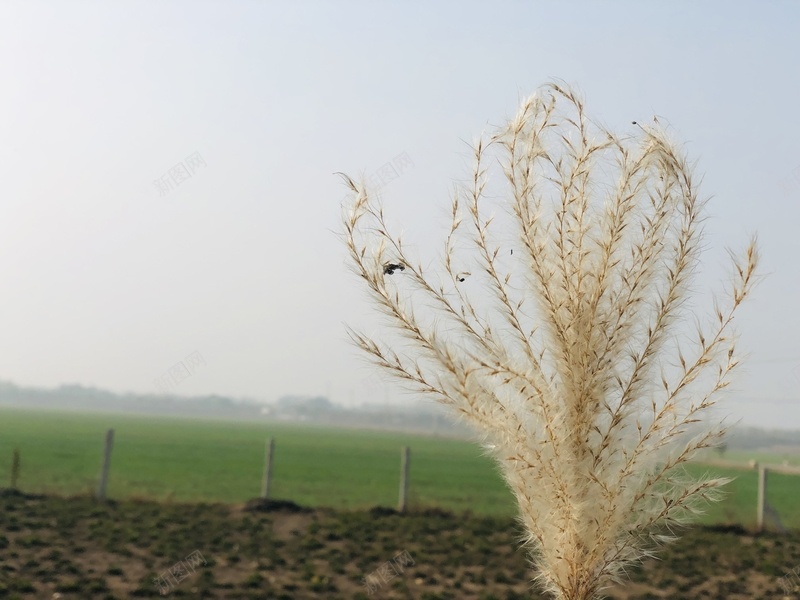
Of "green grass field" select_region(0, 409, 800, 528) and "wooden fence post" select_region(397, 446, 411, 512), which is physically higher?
"wooden fence post" select_region(397, 446, 411, 512)

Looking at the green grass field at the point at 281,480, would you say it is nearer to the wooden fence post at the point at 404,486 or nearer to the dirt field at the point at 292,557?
the wooden fence post at the point at 404,486

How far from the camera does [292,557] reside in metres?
10.3

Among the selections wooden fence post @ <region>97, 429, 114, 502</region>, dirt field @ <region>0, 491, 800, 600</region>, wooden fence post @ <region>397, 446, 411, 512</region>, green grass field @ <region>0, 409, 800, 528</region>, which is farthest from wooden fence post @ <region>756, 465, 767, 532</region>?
wooden fence post @ <region>97, 429, 114, 502</region>

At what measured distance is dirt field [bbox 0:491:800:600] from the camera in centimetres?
897

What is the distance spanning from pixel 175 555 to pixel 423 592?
3204 mm

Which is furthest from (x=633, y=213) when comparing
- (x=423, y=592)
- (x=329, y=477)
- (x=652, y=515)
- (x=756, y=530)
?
(x=329, y=477)

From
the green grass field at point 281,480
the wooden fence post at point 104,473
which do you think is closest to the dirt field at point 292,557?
the wooden fence post at point 104,473

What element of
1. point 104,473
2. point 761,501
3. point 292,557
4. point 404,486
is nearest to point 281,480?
point 404,486

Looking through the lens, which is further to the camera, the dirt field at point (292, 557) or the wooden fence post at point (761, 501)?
the wooden fence post at point (761, 501)

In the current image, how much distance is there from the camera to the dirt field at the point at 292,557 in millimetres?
8969

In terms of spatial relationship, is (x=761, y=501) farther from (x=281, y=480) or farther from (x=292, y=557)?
(x=281, y=480)

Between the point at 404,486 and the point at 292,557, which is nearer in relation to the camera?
the point at 292,557

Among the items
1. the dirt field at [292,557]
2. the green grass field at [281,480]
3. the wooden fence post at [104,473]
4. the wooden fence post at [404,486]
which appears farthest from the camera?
the green grass field at [281,480]

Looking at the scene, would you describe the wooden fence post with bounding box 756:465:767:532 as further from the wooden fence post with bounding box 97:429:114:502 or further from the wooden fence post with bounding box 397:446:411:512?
the wooden fence post with bounding box 97:429:114:502
